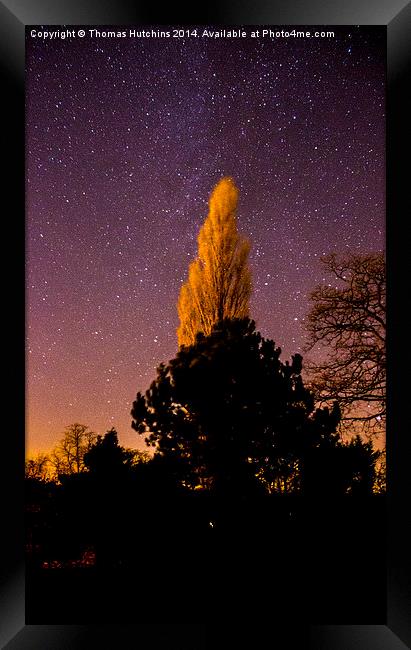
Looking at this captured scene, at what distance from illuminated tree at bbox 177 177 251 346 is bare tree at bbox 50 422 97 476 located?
80 cm

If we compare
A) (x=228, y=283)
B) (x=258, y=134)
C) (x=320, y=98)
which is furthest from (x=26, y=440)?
(x=320, y=98)

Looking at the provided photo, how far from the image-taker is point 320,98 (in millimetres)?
2900

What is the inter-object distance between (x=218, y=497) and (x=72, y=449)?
0.96 metres

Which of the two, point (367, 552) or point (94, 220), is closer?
point (367, 552)

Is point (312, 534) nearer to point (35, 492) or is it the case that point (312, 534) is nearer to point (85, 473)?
point (85, 473)

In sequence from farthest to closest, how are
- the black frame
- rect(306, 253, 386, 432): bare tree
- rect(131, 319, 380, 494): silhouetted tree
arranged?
1. rect(131, 319, 380, 494): silhouetted tree
2. rect(306, 253, 386, 432): bare tree
3. the black frame

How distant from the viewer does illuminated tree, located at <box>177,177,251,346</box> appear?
9.81 ft

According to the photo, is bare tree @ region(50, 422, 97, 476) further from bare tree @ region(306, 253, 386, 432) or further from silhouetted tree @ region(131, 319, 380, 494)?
bare tree @ region(306, 253, 386, 432)

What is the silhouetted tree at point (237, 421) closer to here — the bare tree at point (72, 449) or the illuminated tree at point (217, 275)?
the illuminated tree at point (217, 275)

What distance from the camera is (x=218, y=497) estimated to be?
3.08 m

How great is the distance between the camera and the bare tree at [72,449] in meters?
3.08

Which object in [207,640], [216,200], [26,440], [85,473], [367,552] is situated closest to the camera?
[207,640]

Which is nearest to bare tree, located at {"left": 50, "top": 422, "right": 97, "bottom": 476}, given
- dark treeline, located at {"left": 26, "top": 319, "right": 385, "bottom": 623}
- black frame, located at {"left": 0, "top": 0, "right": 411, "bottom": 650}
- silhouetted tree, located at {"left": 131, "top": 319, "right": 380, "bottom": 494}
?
dark treeline, located at {"left": 26, "top": 319, "right": 385, "bottom": 623}
